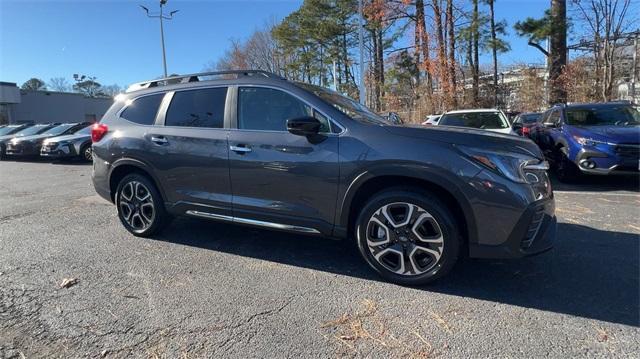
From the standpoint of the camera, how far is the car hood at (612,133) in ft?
23.9

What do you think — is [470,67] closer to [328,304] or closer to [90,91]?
[328,304]

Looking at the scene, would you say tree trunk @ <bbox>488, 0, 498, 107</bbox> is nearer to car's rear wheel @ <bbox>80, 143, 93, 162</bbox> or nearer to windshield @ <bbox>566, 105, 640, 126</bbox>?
windshield @ <bbox>566, 105, 640, 126</bbox>

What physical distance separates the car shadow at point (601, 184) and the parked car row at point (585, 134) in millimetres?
Result: 250

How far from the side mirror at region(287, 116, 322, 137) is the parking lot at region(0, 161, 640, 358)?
1289 mm

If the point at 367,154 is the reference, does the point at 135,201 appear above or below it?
below

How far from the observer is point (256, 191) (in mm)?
3984

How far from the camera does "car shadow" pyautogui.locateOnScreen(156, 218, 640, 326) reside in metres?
3.18

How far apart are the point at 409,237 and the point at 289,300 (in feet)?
3.55

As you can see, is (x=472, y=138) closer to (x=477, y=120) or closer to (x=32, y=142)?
(x=477, y=120)

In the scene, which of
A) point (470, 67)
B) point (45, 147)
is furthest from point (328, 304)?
point (470, 67)

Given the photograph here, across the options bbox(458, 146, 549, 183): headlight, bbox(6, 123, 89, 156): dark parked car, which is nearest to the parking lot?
bbox(458, 146, 549, 183): headlight

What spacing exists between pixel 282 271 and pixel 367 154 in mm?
1336

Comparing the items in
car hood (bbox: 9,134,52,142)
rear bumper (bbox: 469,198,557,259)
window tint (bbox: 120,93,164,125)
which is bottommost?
rear bumper (bbox: 469,198,557,259)

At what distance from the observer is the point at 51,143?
14031 mm
